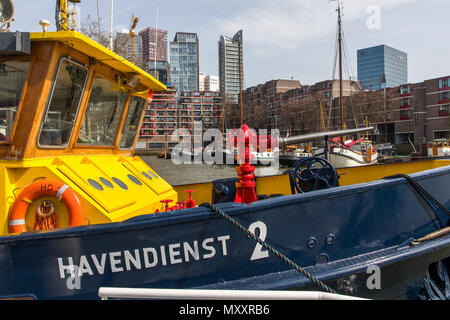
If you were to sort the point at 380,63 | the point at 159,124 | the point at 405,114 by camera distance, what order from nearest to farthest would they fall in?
the point at 405,114
the point at 159,124
the point at 380,63

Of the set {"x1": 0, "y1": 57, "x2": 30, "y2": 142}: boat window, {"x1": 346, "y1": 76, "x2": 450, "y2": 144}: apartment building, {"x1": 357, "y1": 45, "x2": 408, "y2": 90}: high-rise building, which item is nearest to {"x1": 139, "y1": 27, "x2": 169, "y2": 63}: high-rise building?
{"x1": 0, "y1": 57, "x2": 30, "y2": 142}: boat window

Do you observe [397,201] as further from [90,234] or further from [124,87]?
[124,87]

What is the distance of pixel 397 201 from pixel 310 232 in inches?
32.3

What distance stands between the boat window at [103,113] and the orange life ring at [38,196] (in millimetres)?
827

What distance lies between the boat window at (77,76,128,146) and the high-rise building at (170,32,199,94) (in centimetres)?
17859

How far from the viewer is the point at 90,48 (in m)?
3.05

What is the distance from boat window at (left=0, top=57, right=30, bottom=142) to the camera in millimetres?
2858

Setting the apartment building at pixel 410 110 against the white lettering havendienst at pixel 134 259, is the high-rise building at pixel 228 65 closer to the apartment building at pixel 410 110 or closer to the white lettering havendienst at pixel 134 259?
the apartment building at pixel 410 110

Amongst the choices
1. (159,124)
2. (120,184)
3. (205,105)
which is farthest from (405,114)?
(205,105)

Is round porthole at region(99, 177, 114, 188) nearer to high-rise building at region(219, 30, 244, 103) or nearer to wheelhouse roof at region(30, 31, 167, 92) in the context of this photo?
wheelhouse roof at region(30, 31, 167, 92)

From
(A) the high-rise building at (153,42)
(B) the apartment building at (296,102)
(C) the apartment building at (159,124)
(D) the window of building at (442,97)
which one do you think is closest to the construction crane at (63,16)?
(A) the high-rise building at (153,42)

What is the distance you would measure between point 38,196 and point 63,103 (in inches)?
37.9

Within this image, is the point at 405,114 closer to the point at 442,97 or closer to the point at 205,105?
the point at 442,97
